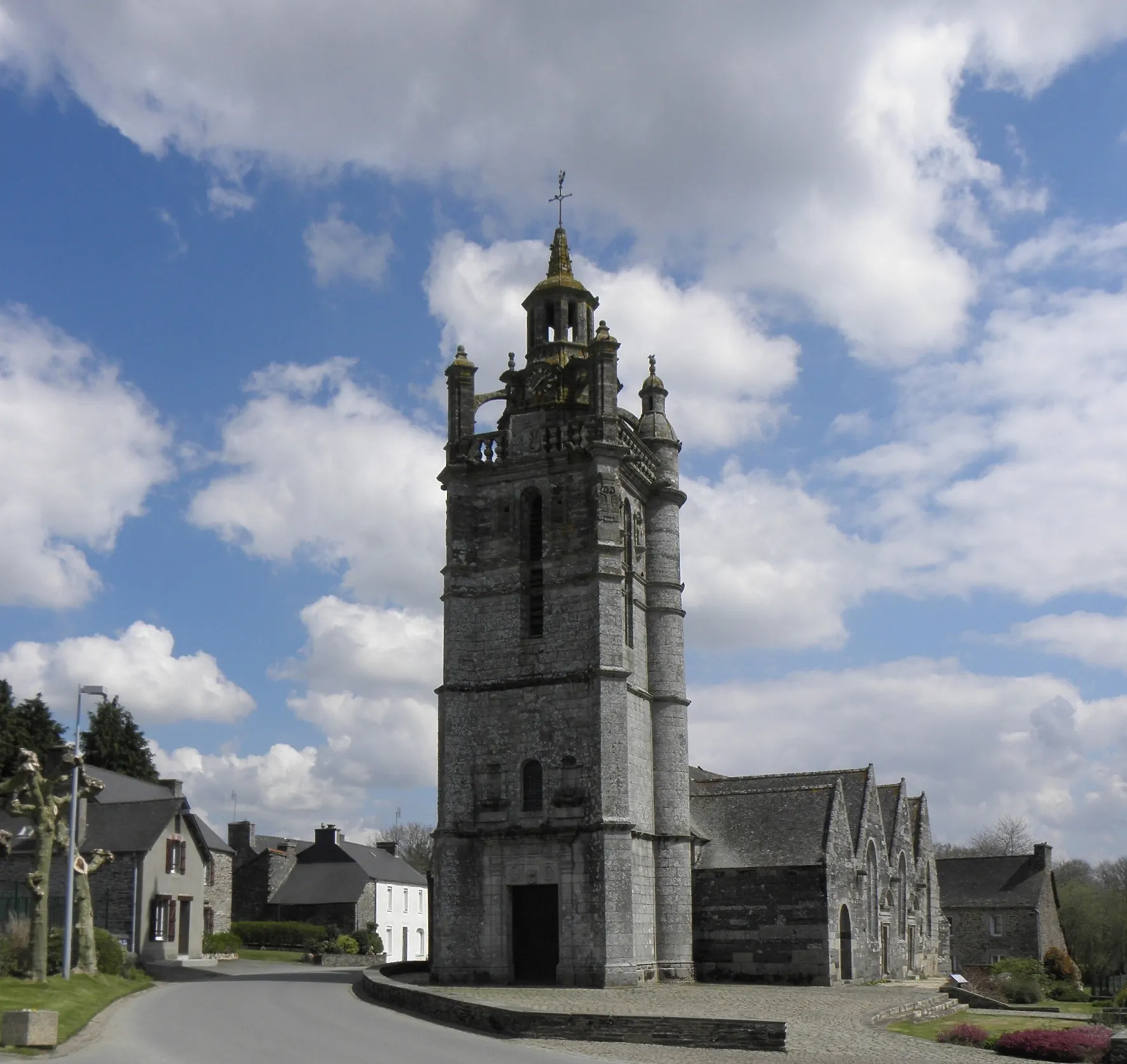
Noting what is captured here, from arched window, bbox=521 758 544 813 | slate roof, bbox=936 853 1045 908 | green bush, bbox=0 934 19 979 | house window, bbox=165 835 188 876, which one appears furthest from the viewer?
slate roof, bbox=936 853 1045 908

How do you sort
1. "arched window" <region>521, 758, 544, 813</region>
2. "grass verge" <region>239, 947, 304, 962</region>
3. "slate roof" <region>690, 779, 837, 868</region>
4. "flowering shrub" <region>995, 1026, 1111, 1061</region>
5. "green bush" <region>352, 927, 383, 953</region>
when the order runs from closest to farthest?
"flowering shrub" <region>995, 1026, 1111, 1061</region> → "arched window" <region>521, 758, 544, 813</region> → "slate roof" <region>690, 779, 837, 868</region> → "grass verge" <region>239, 947, 304, 962</region> → "green bush" <region>352, 927, 383, 953</region>

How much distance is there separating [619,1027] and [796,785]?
18.6m

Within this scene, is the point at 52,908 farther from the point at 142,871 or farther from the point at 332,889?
the point at 332,889

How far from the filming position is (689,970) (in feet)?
104

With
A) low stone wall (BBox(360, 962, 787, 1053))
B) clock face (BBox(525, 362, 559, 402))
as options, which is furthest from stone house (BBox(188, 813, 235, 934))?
low stone wall (BBox(360, 962, 787, 1053))

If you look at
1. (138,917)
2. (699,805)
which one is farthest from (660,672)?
(138,917)

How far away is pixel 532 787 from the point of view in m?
30.9

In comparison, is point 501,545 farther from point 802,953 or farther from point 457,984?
point 802,953

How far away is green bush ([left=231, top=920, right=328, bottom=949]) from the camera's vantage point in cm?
5225

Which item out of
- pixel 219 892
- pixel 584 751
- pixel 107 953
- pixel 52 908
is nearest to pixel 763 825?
pixel 584 751

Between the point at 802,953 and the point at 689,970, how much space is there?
10.1 ft

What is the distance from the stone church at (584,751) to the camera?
1186 inches

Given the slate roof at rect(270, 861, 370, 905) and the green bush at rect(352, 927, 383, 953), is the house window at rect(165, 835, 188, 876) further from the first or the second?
the slate roof at rect(270, 861, 370, 905)

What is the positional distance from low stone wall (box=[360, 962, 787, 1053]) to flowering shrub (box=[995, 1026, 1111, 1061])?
3.98 meters
